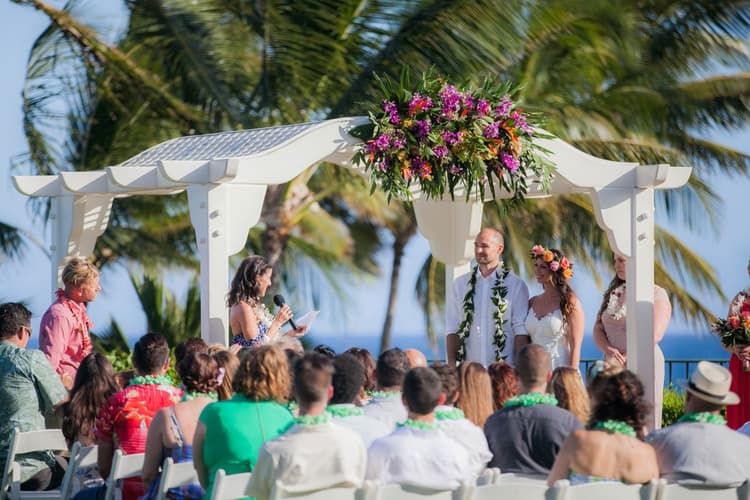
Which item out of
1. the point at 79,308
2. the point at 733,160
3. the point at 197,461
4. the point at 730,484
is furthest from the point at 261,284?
the point at 733,160

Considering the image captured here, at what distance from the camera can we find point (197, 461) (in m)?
5.64

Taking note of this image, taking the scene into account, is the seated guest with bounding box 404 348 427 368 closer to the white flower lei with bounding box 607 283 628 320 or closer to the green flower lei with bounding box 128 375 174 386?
the green flower lei with bounding box 128 375 174 386

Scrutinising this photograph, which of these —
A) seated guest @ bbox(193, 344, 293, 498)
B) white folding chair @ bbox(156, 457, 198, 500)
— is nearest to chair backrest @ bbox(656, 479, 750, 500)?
seated guest @ bbox(193, 344, 293, 498)

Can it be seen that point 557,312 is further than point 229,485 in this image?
Yes

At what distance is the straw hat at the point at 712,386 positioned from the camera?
5539mm

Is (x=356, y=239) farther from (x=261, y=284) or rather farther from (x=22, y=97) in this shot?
(x=261, y=284)

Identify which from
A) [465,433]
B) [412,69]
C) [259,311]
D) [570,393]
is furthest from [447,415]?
[412,69]

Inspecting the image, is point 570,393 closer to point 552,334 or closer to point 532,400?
point 532,400

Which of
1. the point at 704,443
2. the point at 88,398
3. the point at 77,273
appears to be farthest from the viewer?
the point at 77,273

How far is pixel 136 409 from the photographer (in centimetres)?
637

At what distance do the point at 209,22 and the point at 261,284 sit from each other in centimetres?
753

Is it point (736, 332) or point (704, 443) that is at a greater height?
point (736, 332)

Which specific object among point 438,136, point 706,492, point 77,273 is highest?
point 438,136

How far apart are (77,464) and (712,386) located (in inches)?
118
